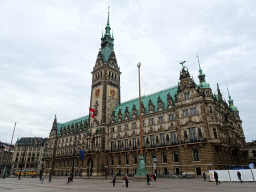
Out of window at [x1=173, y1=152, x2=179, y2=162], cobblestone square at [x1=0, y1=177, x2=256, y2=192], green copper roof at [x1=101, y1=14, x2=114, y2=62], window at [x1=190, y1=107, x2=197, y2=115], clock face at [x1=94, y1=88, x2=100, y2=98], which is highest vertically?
green copper roof at [x1=101, y1=14, x2=114, y2=62]

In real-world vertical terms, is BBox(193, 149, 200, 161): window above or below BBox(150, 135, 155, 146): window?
below

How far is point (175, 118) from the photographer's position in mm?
51594

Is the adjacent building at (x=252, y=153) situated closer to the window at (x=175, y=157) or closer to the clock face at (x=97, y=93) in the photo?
the window at (x=175, y=157)

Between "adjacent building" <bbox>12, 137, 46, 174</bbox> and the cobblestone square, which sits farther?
"adjacent building" <bbox>12, 137, 46, 174</bbox>

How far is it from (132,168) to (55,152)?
51.6 m

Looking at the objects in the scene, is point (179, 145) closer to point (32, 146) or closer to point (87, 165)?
point (87, 165)

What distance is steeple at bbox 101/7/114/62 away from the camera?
81812 mm

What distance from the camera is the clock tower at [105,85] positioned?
7088cm

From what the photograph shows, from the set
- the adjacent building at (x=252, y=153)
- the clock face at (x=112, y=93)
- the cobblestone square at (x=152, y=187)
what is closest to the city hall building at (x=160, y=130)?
the clock face at (x=112, y=93)

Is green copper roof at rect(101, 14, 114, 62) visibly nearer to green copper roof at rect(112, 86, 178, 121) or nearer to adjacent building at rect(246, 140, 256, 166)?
green copper roof at rect(112, 86, 178, 121)

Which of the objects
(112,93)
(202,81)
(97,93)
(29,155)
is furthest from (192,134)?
(29,155)

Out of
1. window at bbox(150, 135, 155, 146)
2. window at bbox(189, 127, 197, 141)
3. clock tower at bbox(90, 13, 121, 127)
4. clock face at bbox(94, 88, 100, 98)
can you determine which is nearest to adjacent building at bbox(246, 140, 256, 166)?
window at bbox(189, 127, 197, 141)

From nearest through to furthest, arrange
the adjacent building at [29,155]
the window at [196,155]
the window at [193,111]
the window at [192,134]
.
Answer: the window at [196,155]
the window at [192,134]
the window at [193,111]
the adjacent building at [29,155]

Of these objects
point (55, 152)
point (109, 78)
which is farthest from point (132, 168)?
point (55, 152)
